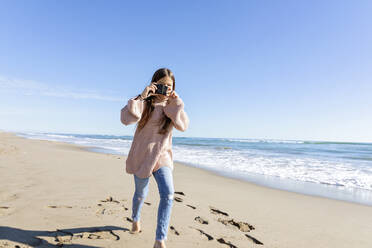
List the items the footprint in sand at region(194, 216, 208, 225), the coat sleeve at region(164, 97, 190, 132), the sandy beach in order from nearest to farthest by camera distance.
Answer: the coat sleeve at region(164, 97, 190, 132), the sandy beach, the footprint in sand at region(194, 216, 208, 225)

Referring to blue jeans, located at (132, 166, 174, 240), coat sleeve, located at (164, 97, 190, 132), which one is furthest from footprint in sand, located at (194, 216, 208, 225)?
coat sleeve, located at (164, 97, 190, 132)

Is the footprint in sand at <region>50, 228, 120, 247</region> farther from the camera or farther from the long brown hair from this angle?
the camera

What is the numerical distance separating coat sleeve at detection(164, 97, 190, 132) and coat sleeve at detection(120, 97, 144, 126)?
28cm

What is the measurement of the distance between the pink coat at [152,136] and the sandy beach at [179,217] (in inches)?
34.7

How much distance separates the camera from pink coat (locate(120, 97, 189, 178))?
7.95 ft

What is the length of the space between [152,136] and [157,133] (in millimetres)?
61

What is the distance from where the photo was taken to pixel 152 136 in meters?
2.48

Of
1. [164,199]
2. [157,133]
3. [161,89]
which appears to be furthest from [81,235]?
[161,89]

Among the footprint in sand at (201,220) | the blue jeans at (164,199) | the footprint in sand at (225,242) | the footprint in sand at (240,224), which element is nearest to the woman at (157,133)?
the blue jeans at (164,199)

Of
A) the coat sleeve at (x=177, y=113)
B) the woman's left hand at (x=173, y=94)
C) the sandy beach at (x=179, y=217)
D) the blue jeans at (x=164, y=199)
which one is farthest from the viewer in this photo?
the sandy beach at (x=179, y=217)

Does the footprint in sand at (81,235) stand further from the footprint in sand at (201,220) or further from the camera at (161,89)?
the camera at (161,89)

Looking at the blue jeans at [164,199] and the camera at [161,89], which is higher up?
the camera at [161,89]

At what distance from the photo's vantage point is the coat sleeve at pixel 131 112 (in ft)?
7.89

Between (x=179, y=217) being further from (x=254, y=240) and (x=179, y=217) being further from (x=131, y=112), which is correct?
(x=131, y=112)
